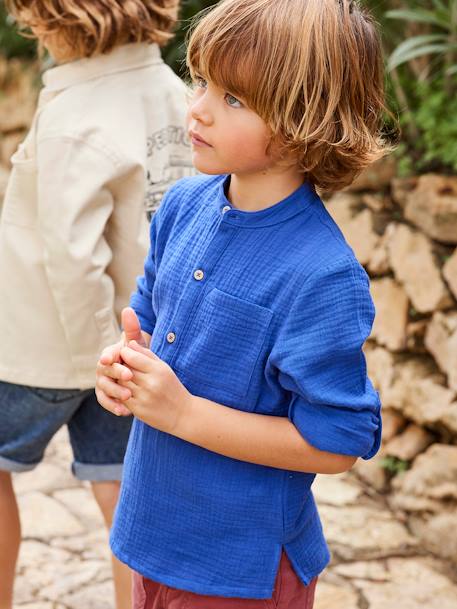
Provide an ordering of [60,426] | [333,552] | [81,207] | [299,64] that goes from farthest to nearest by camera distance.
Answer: [333,552] < [60,426] < [81,207] < [299,64]

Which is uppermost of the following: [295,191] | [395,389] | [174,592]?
[295,191]

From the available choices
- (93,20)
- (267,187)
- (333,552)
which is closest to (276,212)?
(267,187)

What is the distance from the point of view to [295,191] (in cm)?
136

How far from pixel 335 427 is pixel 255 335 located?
0.16 m

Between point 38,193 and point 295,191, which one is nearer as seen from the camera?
point 295,191

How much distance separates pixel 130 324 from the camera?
52.7 inches

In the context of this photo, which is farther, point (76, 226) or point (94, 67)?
point (94, 67)

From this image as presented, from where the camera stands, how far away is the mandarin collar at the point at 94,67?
1979 millimetres

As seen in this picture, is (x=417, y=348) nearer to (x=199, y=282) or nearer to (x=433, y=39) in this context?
(x=433, y=39)

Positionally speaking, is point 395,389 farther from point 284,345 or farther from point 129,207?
point 284,345

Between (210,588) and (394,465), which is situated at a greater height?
(210,588)

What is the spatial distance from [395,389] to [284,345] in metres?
2.03

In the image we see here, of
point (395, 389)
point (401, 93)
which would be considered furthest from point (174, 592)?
point (401, 93)

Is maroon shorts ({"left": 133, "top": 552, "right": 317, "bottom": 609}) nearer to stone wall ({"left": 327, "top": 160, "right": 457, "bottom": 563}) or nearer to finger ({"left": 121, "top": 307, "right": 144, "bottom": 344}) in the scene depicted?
finger ({"left": 121, "top": 307, "right": 144, "bottom": 344})
